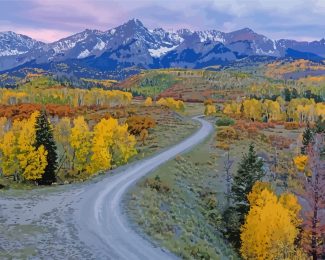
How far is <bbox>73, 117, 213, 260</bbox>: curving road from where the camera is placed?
23.9 m

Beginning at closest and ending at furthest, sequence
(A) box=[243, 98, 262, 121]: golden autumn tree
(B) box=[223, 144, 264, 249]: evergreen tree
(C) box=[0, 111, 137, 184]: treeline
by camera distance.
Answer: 1. (B) box=[223, 144, 264, 249]: evergreen tree
2. (C) box=[0, 111, 137, 184]: treeline
3. (A) box=[243, 98, 262, 121]: golden autumn tree

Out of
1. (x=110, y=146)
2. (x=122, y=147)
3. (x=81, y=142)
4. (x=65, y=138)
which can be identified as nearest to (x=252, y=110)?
(x=65, y=138)

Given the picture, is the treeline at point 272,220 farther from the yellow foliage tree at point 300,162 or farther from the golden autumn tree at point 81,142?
the golden autumn tree at point 81,142

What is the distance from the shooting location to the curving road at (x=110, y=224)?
2392cm

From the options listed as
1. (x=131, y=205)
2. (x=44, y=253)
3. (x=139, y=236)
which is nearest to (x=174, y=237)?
(x=139, y=236)

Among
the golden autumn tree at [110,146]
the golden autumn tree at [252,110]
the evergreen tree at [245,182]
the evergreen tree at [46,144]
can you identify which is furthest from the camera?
the golden autumn tree at [252,110]

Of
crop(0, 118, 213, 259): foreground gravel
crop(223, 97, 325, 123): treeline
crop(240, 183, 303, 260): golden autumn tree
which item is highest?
crop(223, 97, 325, 123): treeline

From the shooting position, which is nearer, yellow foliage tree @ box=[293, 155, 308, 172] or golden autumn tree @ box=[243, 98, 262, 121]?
yellow foliage tree @ box=[293, 155, 308, 172]

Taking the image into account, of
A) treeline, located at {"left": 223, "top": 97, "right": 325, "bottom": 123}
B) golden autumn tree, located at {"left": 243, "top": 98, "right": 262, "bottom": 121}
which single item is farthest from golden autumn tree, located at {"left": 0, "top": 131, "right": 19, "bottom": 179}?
golden autumn tree, located at {"left": 243, "top": 98, "right": 262, "bottom": 121}

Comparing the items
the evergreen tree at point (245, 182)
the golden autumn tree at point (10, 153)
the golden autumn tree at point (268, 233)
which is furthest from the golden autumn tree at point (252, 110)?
the golden autumn tree at point (268, 233)

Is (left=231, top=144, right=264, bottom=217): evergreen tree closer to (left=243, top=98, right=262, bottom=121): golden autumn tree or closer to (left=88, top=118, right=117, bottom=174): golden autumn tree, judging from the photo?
(left=88, top=118, right=117, bottom=174): golden autumn tree

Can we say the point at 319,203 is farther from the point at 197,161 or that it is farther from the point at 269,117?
the point at 269,117

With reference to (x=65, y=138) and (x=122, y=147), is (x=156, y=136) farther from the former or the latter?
(x=122, y=147)

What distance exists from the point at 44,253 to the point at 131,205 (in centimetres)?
1125
